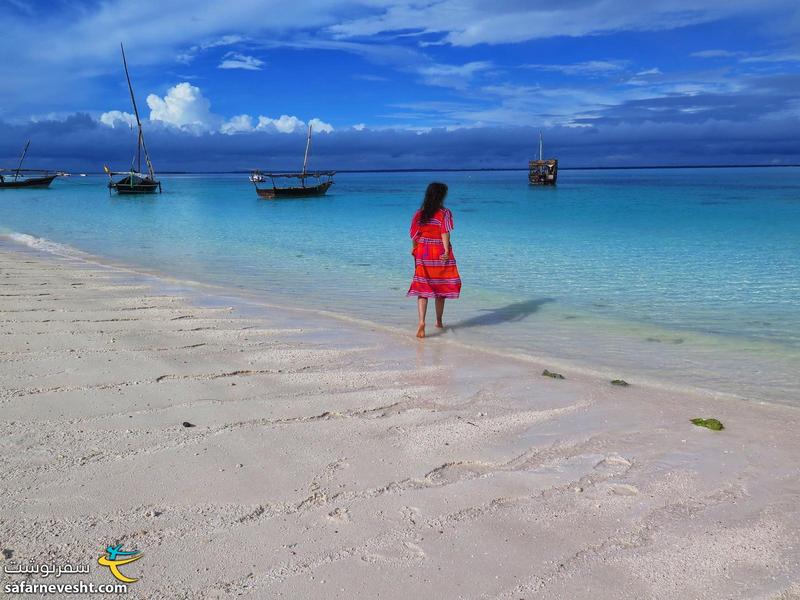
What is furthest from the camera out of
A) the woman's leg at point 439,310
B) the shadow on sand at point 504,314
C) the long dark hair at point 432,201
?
the shadow on sand at point 504,314

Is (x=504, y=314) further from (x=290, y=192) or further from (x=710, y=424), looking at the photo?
(x=290, y=192)

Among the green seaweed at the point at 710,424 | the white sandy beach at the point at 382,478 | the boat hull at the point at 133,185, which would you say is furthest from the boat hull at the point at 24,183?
the green seaweed at the point at 710,424

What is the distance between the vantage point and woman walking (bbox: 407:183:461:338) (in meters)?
6.66

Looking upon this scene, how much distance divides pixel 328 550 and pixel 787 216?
3374 cm

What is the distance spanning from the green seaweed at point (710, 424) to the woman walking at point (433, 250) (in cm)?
318

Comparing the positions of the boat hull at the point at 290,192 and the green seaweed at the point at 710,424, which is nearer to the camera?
the green seaweed at the point at 710,424

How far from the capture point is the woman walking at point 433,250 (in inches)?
262

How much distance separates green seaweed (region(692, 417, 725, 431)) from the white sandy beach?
0.29 ft

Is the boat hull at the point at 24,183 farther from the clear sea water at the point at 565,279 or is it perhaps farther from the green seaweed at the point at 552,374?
the green seaweed at the point at 552,374

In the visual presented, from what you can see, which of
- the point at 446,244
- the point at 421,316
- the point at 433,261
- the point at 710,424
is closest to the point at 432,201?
the point at 446,244

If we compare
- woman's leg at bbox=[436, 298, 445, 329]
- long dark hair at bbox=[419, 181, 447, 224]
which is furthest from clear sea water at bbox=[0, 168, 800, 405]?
long dark hair at bbox=[419, 181, 447, 224]

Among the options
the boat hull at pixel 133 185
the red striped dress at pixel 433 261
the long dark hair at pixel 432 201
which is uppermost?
the boat hull at pixel 133 185

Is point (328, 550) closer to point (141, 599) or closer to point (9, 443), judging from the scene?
point (141, 599)

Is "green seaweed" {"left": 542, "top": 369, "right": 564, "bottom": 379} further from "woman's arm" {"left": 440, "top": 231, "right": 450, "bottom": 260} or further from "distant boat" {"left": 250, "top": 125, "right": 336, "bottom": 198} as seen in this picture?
"distant boat" {"left": 250, "top": 125, "right": 336, "bottom": 198}
